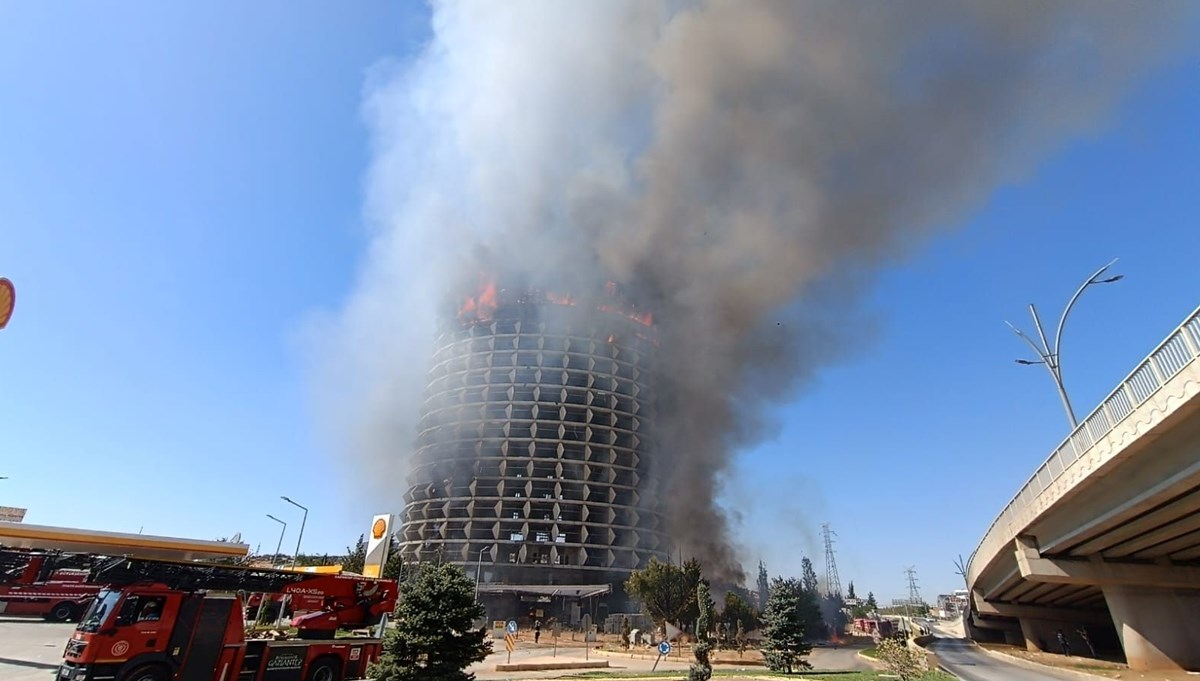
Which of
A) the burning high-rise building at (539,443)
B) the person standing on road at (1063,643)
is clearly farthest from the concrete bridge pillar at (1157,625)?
the burning high-rise building at (539,443)

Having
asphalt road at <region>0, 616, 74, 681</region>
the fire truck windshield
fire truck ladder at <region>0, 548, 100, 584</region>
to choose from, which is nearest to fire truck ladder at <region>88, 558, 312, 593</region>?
the fire truck windshield

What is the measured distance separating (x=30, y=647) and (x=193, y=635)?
13.3 meters

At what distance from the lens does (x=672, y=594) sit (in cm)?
4659

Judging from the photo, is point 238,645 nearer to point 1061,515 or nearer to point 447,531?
Result: point 1061,515

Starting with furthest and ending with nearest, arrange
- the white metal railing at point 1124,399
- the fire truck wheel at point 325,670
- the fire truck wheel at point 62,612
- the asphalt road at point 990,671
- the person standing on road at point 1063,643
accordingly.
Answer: the person standing on road at point 1063,643
the fire truck wheel at point 62,612
the asphalt road at point 990,671
the fire truck wheel at point 325,670
the white metal railing at point 1124,399

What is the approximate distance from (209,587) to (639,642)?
121ft

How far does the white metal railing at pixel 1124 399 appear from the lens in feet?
39.0

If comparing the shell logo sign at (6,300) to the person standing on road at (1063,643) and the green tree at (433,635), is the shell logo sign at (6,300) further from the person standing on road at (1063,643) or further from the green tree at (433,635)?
the person standing on road at (1063,643)

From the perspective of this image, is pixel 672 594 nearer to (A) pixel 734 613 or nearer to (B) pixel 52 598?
(A) pixel 734 613

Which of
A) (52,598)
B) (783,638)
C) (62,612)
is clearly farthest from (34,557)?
(783,638)

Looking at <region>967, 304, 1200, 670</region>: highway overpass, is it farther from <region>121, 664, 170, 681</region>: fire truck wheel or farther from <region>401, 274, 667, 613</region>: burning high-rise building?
<region>401, 274, 667, 613</region>: burning high-rise building

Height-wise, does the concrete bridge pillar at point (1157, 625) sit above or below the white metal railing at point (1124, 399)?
below

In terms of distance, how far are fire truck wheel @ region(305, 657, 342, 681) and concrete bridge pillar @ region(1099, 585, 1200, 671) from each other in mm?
28878

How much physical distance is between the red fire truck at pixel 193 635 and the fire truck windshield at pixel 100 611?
2 cm
